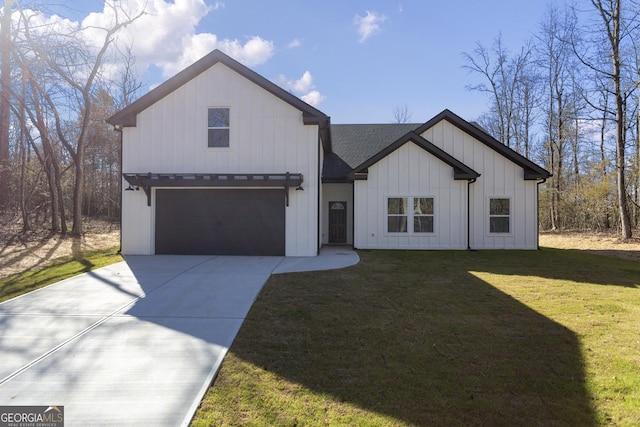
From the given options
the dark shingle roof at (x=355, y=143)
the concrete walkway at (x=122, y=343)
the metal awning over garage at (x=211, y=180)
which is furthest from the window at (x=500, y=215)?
the concrete walkway at (x=122, y=343)

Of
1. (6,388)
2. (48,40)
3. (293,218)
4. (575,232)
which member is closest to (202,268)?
(293,218)

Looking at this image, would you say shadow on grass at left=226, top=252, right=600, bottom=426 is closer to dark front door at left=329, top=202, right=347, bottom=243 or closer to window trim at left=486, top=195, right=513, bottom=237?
window trim at left=486, top=195, right=513, bottom=237

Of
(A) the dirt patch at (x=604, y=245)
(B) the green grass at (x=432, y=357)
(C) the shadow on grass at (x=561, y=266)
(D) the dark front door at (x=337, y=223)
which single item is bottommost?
(B) the green grass at (x=432, y=357)

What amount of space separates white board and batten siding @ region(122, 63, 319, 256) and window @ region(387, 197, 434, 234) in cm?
341

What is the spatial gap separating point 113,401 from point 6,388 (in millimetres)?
1224

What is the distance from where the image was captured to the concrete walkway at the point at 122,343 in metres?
3.28

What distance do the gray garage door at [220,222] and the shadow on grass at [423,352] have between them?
4.90m

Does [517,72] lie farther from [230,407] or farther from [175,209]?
[230,407]

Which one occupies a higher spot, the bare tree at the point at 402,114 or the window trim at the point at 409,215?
the bare tree at the point at 402,114

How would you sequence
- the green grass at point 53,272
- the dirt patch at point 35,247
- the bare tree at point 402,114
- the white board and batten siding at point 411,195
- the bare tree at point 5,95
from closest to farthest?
the green grass at point 53,272 → the dirt patch at point 35,247 → the white board and batten siding at point 411,195 → the bare tree at point 5,95 → the bare tree at point 402,114

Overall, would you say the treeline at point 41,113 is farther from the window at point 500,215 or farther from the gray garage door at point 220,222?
the window at point 500,215

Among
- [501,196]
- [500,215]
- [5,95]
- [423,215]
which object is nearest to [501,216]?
[500,215]

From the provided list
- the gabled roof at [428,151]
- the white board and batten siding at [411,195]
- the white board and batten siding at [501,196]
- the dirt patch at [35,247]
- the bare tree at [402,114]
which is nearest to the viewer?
the dirt patch at [35,247]

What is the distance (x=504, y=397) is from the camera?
130 inches
